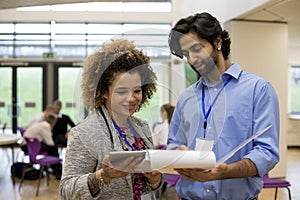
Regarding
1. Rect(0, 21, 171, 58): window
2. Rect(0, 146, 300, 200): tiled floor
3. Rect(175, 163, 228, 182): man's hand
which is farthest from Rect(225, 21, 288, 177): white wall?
Rect(0, 21, 171, 58): window

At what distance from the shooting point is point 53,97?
11.3 metres

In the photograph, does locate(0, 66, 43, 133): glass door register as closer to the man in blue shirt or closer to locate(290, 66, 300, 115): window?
locate(290, 66, 300, 115): window

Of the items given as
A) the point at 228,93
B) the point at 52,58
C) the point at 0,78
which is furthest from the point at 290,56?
the point at 228,93

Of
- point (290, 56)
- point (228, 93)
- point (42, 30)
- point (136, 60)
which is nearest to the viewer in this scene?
point (136, 60)

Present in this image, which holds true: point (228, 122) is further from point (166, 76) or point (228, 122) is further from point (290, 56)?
A: point (290, 56)

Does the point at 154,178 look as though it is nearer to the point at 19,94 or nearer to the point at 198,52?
the point at 198,52

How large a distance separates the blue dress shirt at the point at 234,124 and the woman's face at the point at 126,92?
0.17 metres

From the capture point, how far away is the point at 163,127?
130 cm

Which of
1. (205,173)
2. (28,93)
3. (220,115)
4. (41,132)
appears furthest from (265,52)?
(28,93)

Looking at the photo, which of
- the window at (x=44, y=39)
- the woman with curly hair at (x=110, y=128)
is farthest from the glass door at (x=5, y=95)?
the woman with curly hair at (x=110, y=128)

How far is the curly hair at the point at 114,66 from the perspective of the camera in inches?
43.5

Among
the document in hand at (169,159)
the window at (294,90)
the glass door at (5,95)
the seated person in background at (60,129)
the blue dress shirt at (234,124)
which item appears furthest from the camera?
the glass door at (5,95)

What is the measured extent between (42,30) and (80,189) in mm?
11011

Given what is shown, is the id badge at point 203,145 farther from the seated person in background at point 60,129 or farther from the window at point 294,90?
the window at point 294,90
